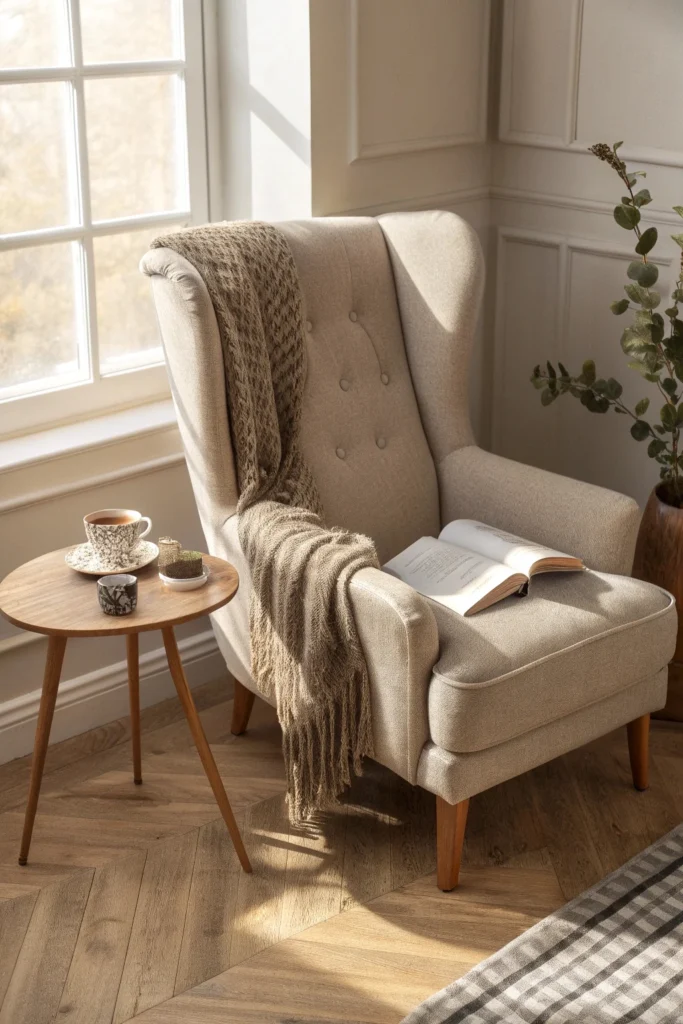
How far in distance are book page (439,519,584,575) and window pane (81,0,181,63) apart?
1214mm

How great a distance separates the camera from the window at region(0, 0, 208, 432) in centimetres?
241

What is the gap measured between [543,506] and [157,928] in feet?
3.58

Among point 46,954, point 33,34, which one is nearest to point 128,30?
point 33,34

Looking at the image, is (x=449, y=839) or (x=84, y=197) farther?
(x=84, y=197)

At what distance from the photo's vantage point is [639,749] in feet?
7.88

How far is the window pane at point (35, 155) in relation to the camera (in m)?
2.39

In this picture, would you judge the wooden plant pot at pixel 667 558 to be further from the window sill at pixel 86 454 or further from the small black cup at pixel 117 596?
the small black cup at pixel 117 596

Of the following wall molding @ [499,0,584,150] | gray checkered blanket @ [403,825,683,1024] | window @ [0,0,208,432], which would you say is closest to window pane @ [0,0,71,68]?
window @ [0,0,208,432]

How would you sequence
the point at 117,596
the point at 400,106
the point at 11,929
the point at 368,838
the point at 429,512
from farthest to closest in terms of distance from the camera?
the point at 400,106 → the point at 429,512 → the point at 368,838 → the point at 11,929 → the point at 117,596

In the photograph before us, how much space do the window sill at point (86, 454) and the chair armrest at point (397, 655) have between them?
74 cm

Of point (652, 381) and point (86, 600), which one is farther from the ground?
point (652, 381)

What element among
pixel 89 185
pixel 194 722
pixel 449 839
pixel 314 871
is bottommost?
pixel 314 871

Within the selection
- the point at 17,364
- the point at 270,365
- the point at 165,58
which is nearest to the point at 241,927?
the point at 270,365

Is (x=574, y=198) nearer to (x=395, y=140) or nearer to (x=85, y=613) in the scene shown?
(x=395, y=140)
